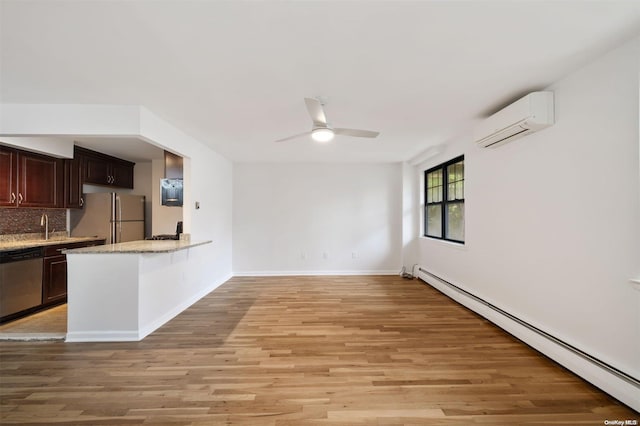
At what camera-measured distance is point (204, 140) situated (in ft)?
13.2

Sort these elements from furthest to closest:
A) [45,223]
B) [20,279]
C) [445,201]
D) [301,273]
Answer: [301,273], [445,201], [45,223], [20,279]

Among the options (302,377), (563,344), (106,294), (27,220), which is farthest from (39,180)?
(563,344)

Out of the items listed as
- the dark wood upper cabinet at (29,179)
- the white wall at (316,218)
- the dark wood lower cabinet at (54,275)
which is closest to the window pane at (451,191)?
the white wall at (316,218)

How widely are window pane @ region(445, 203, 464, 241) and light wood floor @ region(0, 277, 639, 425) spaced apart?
4.69ft

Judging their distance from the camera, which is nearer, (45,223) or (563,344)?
(563,344)

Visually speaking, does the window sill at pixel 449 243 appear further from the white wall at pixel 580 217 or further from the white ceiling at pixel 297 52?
the white ceiling at pixel 297 52

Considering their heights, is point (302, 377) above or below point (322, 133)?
below

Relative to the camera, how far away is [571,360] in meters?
2.19

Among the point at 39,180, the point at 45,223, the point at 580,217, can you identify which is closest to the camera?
the point at 580,217

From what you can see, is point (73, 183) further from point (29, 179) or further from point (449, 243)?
point (449, 243)

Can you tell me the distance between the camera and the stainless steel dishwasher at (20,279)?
10.5 ft

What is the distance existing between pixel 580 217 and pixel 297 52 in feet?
7.96

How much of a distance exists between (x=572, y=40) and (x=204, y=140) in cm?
398

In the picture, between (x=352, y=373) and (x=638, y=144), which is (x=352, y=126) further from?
(x=352, y=373)
